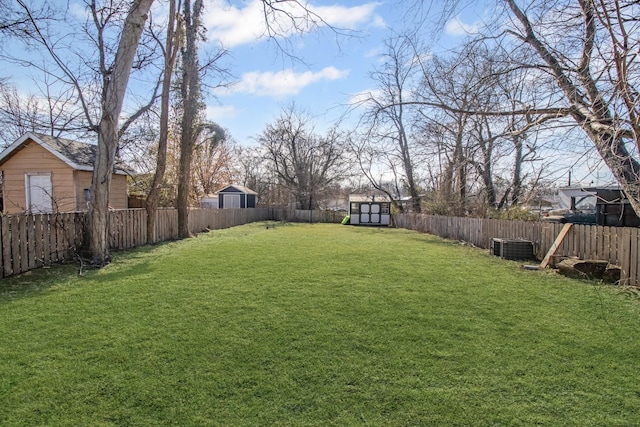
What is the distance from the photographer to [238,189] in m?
27.3

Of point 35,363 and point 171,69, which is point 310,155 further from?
point 35,363

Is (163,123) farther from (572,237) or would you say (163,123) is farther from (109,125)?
A: (572,237)

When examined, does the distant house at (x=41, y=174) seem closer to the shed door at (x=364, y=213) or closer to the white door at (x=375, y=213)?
the shed door at (x=364, y=213)

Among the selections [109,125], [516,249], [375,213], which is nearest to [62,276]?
[109,125]

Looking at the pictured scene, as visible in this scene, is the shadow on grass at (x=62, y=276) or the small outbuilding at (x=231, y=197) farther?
the small outbuilding at (x=231, y=197)

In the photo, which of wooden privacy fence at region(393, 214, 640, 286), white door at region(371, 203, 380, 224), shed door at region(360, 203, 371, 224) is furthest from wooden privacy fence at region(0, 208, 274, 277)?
white door at region(371, 203, 380, 224)

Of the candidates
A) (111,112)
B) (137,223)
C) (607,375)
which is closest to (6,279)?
(111,112)

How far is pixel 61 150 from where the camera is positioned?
1207 cm

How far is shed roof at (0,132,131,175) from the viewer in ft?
38.5

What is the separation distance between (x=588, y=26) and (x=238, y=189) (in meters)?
→ 25.3

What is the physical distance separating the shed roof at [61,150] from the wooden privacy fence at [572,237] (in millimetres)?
13513

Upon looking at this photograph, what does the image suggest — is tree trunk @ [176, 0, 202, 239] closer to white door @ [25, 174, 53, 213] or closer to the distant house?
the distant house

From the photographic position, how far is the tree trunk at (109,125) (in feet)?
23.5

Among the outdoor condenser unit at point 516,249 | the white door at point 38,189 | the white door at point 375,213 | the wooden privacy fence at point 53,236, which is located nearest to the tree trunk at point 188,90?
the wooden privacy fence at point 53,236
